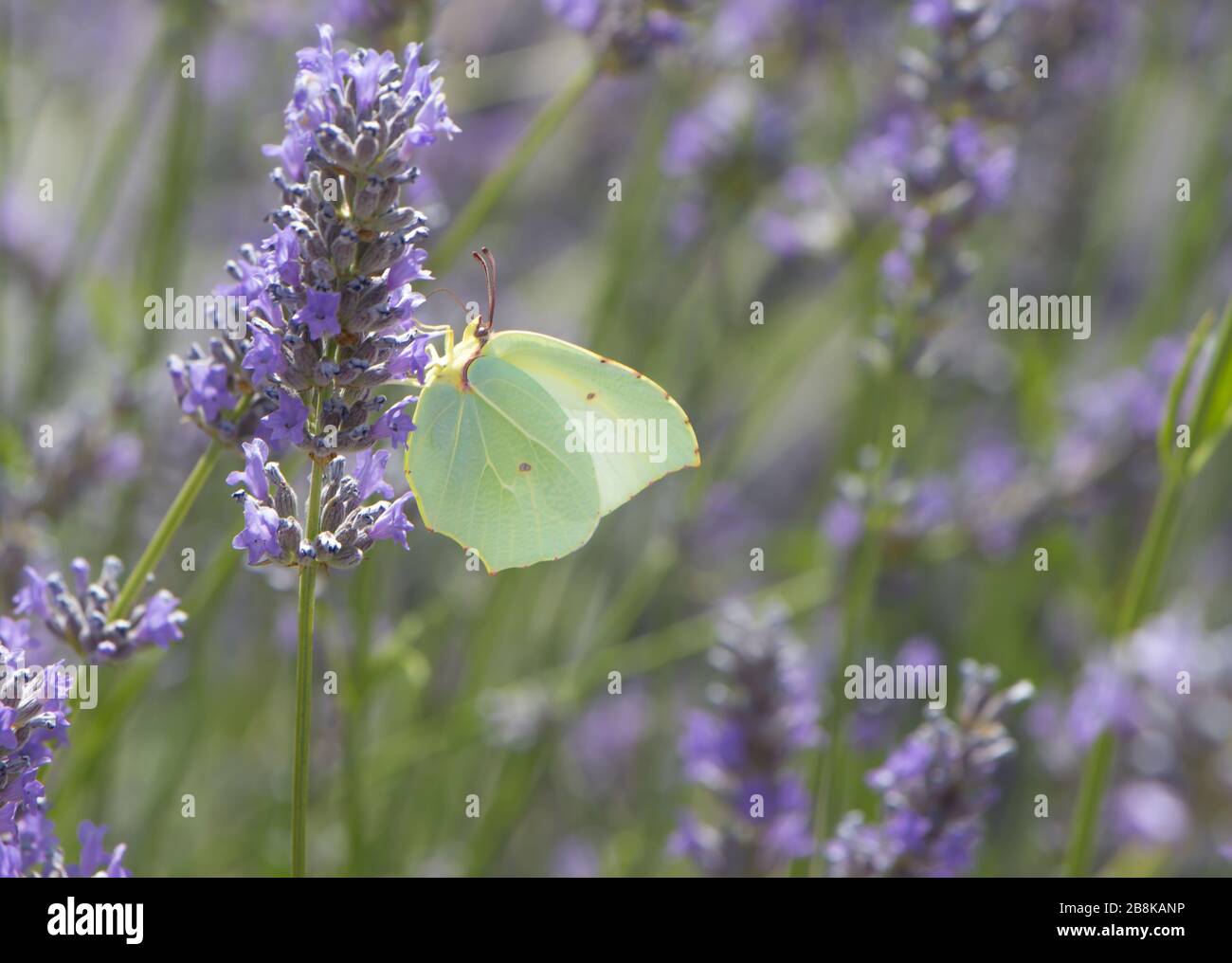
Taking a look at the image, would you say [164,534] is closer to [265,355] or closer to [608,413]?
[265,355]

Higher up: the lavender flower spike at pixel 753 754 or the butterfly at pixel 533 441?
the butterfly at pixel 533 441

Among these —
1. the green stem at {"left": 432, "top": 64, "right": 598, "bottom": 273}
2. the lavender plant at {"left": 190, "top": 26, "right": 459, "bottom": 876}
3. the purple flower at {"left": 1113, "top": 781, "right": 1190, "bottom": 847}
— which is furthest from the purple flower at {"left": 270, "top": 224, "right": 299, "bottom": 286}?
the purple flower at {"left": 1113, "top": 781, "right": 1190, "bottom": 847}

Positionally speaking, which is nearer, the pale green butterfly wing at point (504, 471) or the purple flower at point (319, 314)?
the purple flower at point (319, 314)

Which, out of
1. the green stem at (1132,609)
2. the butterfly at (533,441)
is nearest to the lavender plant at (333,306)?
the butterfly at (533,441)

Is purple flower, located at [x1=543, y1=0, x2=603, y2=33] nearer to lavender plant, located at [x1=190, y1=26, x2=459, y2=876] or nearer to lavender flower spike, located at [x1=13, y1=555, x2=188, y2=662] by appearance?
lavender plant, located at [x1=190, y1=26, x2=459, y2=876]

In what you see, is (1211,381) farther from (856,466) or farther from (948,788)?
(856,466)

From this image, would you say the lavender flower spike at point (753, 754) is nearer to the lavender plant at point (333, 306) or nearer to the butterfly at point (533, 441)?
the butterfly at point (533, 441)

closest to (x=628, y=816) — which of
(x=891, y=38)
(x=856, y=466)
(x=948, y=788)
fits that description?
(x=856, y=466)
